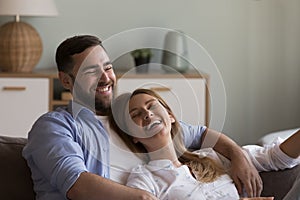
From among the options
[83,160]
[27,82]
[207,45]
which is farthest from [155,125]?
[207,45]

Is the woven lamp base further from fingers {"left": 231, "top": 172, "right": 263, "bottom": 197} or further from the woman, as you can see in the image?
fingers {"left": 231, "top": 172, "right": 263, "bottom": 197}

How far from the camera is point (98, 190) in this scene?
5.98ft

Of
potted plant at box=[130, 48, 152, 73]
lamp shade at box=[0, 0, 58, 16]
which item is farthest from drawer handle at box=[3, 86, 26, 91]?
potted plant at box=[130, 48, 152, 73]

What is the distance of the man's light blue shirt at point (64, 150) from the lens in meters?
1.86

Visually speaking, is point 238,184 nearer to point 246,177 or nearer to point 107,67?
point 246,177

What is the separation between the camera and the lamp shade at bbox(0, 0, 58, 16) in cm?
382

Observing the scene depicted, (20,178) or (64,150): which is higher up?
(64,150)

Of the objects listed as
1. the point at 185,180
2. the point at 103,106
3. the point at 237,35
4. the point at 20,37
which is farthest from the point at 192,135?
the point at 237,35

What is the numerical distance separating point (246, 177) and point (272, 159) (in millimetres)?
114

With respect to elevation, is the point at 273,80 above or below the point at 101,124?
below

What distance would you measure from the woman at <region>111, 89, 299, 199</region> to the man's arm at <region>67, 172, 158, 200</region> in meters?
0.11

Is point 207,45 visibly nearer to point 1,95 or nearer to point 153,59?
point 153,59

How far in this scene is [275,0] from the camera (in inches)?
171

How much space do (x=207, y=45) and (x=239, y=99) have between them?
412 mm
